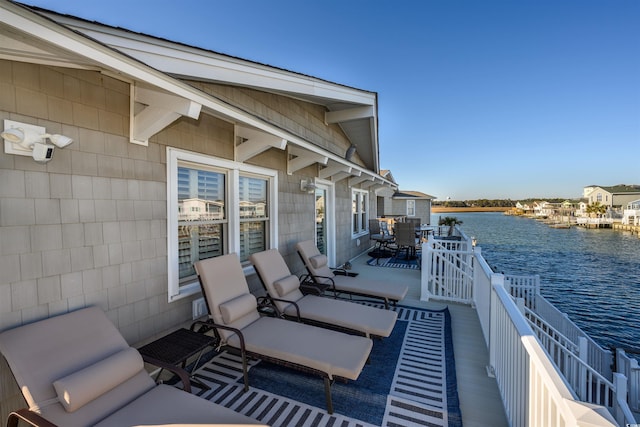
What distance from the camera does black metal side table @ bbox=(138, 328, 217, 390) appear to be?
2.58 metres

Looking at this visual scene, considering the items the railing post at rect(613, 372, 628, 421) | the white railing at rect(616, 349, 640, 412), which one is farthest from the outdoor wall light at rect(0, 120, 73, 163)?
the white railing at rect(616, 349, 640, 412)

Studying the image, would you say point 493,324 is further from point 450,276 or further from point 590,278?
point 590,278

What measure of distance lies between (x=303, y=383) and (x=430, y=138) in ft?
65.0

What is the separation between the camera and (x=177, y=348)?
278 centimetres

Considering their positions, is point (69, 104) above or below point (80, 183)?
above

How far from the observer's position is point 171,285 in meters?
3.25

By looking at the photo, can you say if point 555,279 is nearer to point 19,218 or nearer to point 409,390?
point 409,390

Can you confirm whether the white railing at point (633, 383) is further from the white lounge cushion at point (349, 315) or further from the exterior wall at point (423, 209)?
the exterior wall at point (423, 209)

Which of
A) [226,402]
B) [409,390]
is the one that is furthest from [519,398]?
[226,402]

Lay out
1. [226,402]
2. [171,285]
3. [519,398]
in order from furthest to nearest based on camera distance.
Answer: [171,285]
[226,402]
[519,398]

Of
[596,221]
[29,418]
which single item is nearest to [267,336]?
[29,418]

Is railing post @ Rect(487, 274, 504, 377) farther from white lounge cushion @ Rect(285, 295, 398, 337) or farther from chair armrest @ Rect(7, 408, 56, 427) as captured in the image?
chair armrest @ Rect(7, 408, 56, 427)

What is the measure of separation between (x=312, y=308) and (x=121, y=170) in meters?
2.85

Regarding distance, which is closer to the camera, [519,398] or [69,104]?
[519,398]
